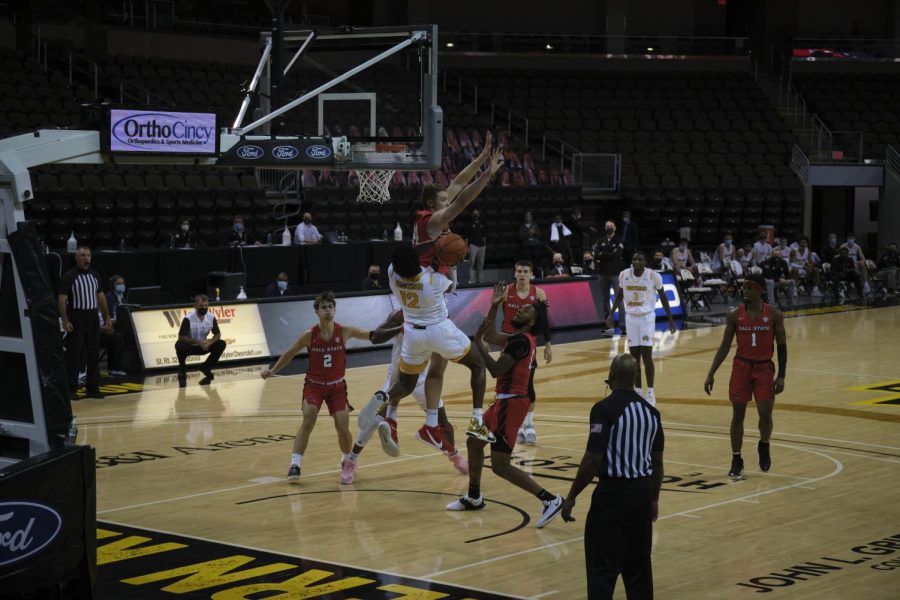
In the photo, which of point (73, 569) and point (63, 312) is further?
point (63, 312)

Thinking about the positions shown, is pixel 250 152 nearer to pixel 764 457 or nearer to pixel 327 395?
pixel 327 395

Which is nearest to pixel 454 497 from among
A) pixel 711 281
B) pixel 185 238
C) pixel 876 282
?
pixel 185 238

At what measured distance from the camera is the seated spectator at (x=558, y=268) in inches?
1067

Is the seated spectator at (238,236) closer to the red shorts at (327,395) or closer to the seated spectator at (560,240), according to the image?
the seated spectator at (560,240)

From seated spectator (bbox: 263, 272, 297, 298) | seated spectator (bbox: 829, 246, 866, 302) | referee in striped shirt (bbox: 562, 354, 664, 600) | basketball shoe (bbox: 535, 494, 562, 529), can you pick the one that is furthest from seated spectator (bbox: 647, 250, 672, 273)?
referee in striped shirt (bbox: 562, 354, 664, 600)

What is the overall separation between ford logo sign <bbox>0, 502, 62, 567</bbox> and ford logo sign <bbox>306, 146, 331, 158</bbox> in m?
6.65

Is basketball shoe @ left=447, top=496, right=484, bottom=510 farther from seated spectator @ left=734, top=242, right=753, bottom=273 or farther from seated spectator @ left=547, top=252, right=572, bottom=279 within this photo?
seated spectator @ left=734, top=242, right=753, bottom=273

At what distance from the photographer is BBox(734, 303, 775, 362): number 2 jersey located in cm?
1230

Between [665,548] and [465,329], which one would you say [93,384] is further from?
[665,548]

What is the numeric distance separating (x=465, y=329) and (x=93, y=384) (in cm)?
768

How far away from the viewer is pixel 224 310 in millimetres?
20656

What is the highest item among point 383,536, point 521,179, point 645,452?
point 521,179

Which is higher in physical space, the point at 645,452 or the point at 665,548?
the point at 645,452

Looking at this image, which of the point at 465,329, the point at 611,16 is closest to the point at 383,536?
the point at 465,329
